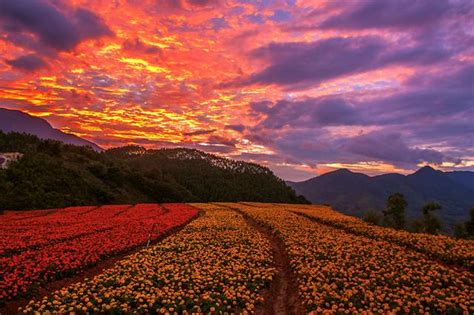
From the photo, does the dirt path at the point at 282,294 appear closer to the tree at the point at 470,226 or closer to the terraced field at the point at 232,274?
the terraced field at the point at 232,274

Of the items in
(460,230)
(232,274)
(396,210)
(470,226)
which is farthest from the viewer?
(396,210)

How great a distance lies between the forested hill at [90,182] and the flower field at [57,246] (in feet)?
84.2

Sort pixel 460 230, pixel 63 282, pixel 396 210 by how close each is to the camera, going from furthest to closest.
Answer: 1. pixel 396 210
2. pixel 460 230
3. pixel 63 282

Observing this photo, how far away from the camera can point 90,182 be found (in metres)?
74.2

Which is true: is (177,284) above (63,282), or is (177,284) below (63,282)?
above

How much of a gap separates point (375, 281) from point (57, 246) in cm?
1890

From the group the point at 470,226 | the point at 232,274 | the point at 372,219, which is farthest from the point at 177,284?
the point at 470,226

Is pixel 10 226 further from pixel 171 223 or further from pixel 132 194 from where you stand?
pixel 132 194

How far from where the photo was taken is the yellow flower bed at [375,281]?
11.5 meters

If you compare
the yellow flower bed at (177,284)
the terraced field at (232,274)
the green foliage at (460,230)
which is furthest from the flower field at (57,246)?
the green foliage at (460,230)

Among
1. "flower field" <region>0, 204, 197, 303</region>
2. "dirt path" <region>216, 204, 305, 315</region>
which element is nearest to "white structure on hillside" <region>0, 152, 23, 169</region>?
"flower field" <region>0, 204, 197, 303</region>

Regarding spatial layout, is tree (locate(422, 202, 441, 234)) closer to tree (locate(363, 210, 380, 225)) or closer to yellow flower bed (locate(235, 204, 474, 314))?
tree (locate(363, 210, 380, 225))

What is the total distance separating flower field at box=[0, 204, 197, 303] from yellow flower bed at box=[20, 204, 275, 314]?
6.01 feet

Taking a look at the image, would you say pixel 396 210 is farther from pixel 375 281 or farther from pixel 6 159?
pixel 6 159
